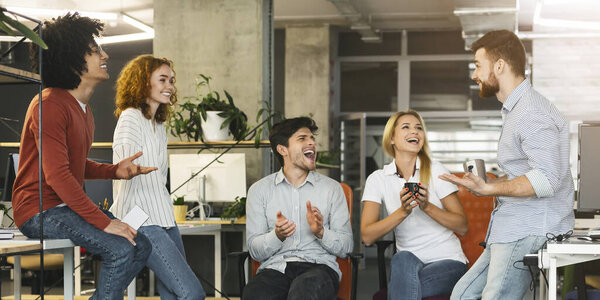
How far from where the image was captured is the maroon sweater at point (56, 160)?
2666 millimetres

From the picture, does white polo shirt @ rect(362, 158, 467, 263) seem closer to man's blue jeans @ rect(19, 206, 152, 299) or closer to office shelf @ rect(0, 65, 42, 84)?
man's blue jeans @ rect(19, 206, 152, 299)

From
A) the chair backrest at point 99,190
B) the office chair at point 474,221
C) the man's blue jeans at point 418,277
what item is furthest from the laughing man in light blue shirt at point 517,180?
the chair backrest at point 99,190

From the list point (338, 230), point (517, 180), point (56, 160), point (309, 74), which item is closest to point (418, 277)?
point (338, 230)

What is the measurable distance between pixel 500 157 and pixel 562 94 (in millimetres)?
8425

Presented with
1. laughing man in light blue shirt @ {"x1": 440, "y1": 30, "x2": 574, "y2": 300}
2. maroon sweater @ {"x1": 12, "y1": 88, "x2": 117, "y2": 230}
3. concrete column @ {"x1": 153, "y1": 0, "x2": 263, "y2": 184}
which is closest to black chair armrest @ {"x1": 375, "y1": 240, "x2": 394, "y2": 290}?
laughing man in light blue shirt @ {"x1": 440, "y1": 30, "x2": 574, "y2": 300}

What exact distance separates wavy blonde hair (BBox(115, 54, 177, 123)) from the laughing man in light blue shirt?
57.5 inches

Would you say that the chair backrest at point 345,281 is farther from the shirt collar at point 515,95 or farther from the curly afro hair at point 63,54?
the curly afro hair at point 63,54

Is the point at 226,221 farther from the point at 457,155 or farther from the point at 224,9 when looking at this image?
the point at 457,155

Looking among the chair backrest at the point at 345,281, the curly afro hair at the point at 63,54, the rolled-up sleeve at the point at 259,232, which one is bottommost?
the chair backrest at the point at 345,281

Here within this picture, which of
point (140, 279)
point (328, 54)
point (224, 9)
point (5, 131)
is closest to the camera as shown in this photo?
point (224, 9)

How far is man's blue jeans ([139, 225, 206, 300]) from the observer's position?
3064mm

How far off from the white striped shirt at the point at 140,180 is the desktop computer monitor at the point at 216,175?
5.94 ft

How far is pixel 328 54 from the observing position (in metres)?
10.5

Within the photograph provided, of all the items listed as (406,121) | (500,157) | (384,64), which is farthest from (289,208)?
(384,64)
